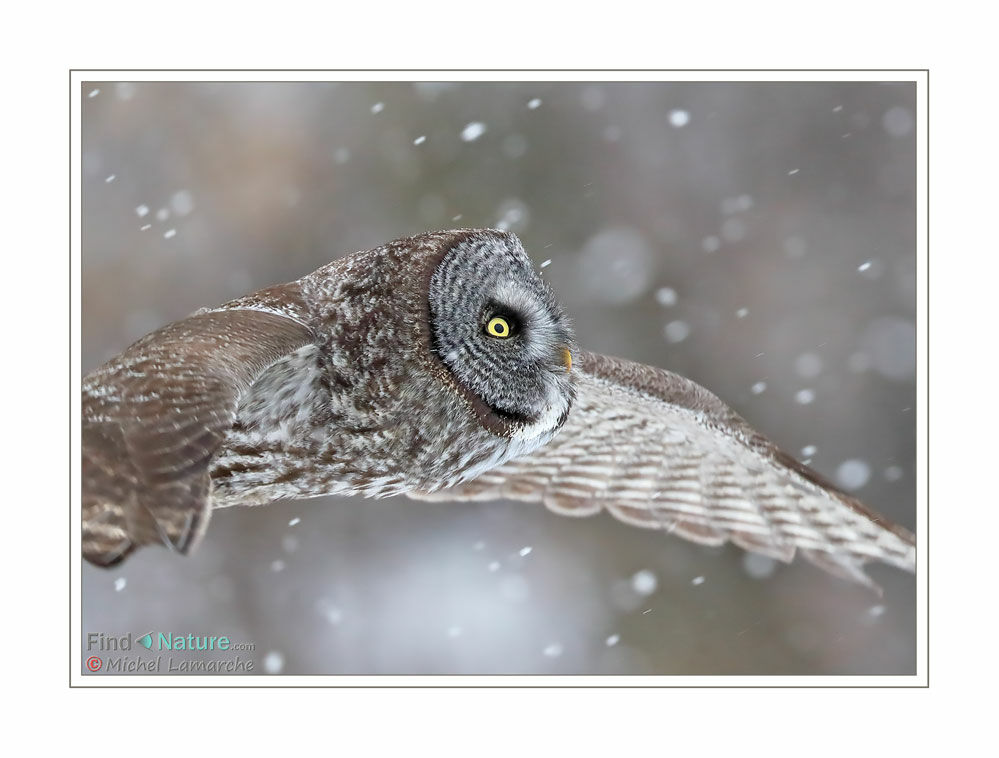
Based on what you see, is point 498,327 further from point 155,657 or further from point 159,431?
point 155,657

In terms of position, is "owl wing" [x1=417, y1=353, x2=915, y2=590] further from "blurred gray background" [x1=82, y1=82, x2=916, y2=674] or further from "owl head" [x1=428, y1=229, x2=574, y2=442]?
"owl head" [x1=428, y1=229, x2=574, y2=442]

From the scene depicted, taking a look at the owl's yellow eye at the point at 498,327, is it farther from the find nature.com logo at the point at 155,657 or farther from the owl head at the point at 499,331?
the find nature.com logo at the point at 155,657

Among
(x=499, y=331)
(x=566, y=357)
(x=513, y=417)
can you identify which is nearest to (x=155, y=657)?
(x=513, y=417)

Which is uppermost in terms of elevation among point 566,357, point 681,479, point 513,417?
point 566,357

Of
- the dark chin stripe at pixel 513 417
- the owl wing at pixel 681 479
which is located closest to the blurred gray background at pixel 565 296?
the owl wing at pixel 681 479

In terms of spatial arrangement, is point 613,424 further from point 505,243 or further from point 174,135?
point 174,135

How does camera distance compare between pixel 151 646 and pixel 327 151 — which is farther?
pixel 327 151
